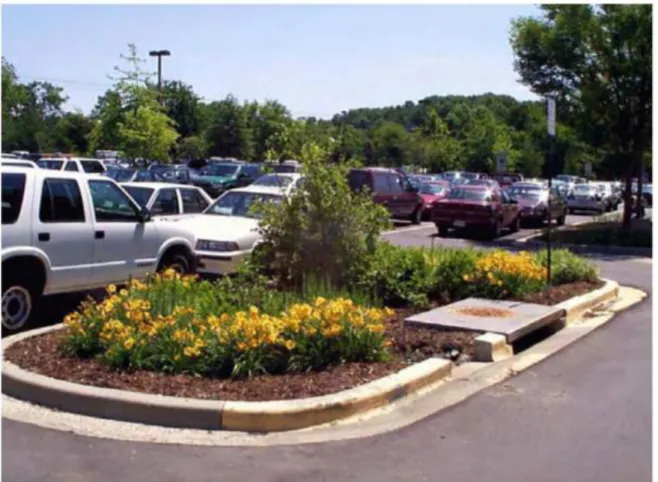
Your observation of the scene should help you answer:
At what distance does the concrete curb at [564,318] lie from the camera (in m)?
8.48

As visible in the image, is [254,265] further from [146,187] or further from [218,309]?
[146,187]

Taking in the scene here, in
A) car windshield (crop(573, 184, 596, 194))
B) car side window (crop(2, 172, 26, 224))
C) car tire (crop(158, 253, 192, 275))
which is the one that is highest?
car side window (crop(2, 172, 26, 224))

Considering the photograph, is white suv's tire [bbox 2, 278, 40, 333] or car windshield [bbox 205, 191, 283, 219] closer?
white suv's tire [bbox 2, 278, 40, 333]

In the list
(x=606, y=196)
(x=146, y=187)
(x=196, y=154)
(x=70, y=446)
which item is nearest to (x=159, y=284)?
(x=70, y=446)

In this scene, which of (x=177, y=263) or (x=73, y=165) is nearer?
(x=177, y=263)

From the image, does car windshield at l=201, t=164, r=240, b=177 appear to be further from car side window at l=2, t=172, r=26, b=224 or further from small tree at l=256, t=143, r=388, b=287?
car side window at l=2, t=172, r=26, b=224

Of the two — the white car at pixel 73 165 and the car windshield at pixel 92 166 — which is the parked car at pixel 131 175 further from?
the car windshield at pixel 92 166

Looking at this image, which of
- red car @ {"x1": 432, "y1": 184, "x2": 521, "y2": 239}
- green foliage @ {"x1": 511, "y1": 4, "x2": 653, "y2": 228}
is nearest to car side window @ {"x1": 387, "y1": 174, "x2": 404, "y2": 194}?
red car @ {"x1": 432, "y1": 184, "x2": 521, "y2": 239}

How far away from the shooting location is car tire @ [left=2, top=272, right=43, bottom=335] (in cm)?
914

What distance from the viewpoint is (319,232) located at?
427 inches

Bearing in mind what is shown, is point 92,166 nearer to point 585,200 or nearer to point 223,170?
point 223,170

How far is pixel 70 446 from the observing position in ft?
18.5

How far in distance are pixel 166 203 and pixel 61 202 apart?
5.55 m

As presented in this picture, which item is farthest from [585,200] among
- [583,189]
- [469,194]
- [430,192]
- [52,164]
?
[52,164]
